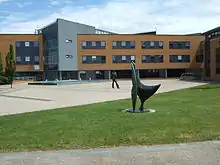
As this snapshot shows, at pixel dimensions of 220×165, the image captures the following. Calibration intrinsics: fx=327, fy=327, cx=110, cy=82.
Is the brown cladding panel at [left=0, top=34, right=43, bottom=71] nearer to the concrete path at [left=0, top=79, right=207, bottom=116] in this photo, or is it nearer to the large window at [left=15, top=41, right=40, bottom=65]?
the large window at [left=15, top=41, right=40, bottom=65]

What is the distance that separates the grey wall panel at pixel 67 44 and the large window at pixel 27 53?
604 centimetres

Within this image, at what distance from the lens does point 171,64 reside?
224 ft

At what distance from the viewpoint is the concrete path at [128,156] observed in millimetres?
5809

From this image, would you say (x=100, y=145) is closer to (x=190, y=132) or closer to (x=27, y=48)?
(x=190, y=132)

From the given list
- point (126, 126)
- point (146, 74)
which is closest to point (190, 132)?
point (126, 126)

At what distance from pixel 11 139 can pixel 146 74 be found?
63010 mm

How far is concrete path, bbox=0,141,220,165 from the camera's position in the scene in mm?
5809

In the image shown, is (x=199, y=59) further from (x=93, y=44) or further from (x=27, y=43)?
(x=27, y=43)

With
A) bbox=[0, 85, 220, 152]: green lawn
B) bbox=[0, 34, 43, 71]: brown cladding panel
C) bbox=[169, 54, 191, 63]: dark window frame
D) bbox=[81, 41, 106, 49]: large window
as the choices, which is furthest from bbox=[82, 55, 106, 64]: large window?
bbox=[0, 85, 220, 152]: green lawn

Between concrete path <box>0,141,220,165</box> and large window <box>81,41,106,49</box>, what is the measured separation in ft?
190

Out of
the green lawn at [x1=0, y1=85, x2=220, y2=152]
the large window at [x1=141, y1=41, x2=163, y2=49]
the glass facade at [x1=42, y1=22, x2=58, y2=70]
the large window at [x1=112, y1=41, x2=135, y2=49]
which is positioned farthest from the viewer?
the large window at [x1=141, y1=41, x2=163, y2=49]

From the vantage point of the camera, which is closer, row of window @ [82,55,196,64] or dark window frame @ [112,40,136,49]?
row of window @ [82,55,196,64]

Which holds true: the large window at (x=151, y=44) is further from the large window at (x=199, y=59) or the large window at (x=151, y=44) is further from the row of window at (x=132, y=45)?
the large window at (x=199, y=59)

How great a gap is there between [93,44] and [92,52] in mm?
1595
